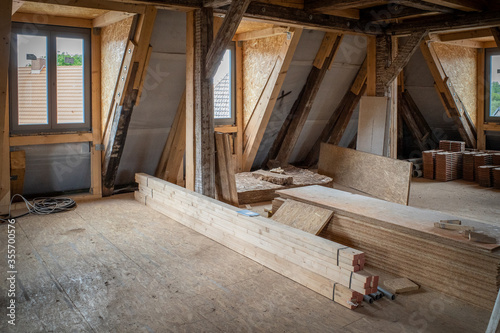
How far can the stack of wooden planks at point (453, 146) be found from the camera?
8617mm

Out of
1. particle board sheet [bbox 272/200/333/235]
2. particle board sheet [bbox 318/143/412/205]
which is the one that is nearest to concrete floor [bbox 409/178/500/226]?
particle board sheet [bbox 318/143/412/205]

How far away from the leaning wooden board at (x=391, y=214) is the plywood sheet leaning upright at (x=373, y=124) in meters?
1.81

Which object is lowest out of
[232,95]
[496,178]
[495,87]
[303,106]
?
[496,178]

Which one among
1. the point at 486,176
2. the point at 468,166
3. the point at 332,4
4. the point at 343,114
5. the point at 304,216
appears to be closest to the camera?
the point at 304,216

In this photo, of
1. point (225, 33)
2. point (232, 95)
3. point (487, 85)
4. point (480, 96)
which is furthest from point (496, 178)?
point (225, 33)

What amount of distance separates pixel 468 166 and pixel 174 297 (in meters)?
6.51

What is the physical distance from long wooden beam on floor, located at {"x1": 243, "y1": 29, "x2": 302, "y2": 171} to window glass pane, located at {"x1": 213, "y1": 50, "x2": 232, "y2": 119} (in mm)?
444

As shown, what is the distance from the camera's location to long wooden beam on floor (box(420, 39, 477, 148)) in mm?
8180

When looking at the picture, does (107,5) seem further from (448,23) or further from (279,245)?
(448,23)

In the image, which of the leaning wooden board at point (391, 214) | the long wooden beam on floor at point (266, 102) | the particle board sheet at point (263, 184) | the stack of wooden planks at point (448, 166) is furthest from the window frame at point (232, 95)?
the stack of wooden planks at point (448, 166)

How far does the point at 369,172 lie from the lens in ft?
21.7

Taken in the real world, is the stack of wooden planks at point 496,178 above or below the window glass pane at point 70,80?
below

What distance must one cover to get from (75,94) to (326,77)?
12.8 ft

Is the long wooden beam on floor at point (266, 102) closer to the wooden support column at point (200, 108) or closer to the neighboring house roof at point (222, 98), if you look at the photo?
the neighboring house roof at point (222, 98)
